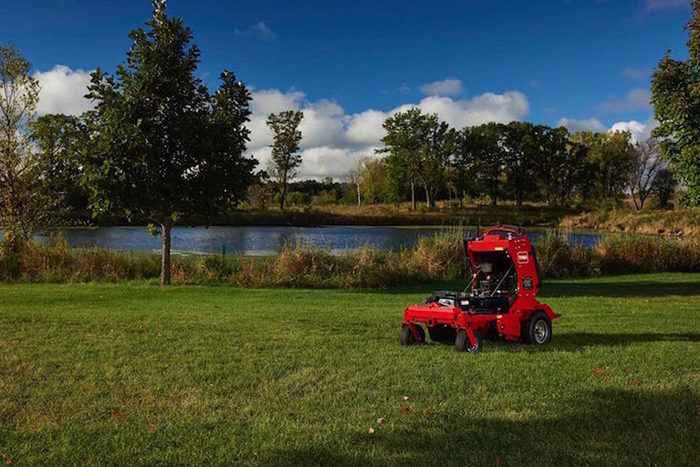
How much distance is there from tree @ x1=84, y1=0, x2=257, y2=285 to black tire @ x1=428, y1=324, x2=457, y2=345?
967cm

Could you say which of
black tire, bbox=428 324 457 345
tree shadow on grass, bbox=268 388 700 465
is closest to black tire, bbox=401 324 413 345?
black tire, bbox=428 324 457 345

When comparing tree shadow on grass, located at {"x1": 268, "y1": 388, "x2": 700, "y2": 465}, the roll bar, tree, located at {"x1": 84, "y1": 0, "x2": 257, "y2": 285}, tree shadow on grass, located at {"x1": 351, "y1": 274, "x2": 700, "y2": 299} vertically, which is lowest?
tree shadow on grass, located at {"x1": 351, "y1": 274, "x2": 700, "y2": 299}

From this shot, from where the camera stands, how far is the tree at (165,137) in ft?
49.4

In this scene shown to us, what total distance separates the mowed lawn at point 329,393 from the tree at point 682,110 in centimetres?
569

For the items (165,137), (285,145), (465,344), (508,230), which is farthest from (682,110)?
(285,145)

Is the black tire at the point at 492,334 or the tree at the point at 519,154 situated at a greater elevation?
the tree at the point at 519,154

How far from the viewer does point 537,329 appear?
843 cm

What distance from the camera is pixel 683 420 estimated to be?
16.8 feet

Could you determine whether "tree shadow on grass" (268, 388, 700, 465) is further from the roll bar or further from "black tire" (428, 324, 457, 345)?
the roll bar

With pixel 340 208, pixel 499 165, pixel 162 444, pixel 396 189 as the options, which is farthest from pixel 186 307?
pixel 499 165

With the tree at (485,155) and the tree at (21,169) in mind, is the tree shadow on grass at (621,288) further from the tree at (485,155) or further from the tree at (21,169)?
the tree at (485,155)

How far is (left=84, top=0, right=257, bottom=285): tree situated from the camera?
1506 cm

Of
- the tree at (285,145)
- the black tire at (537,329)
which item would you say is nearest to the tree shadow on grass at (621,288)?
the black tire at (537,329)

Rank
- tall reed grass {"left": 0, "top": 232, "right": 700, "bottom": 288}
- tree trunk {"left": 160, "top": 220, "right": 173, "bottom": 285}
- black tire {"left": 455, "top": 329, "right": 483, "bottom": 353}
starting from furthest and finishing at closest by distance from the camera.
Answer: tall reed grass {"left": 0, "top": 232, "right": 700, "bottom": 288} < tree trunk {"left": 160, "top": 220, "right": 173, "bottom": 285} < black tire {"left": 455, "top": 329, "right": 483, "bottom": 353}
